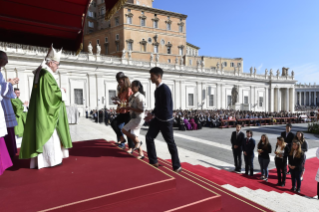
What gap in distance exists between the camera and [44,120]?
139 inches

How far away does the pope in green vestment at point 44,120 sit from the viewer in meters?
3.47

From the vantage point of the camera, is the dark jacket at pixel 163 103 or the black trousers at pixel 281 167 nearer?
the dark jacket at pixel 163 103

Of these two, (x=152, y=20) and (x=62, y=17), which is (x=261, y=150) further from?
(x=152, y=20)

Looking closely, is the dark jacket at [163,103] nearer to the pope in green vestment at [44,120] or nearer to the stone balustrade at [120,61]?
the pope in green vestment at [44,120]

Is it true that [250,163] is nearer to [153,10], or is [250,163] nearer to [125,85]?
[125,85]

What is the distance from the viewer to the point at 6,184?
289cm

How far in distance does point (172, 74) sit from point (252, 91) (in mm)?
23270

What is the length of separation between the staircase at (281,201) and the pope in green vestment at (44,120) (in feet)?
13.6

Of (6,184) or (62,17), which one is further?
(62,17)

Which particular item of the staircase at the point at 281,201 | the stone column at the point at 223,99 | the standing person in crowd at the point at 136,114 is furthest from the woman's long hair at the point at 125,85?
the stone column at the point at 223,99

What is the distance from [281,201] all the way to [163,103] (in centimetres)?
364

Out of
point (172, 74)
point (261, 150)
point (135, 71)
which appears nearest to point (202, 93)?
point (172, 74)

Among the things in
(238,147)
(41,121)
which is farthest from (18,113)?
(238,147)

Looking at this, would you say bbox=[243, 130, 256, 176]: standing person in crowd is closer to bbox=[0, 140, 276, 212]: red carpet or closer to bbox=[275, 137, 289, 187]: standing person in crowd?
bbox=[275, 137, 289, 187]: standing person in crowd
